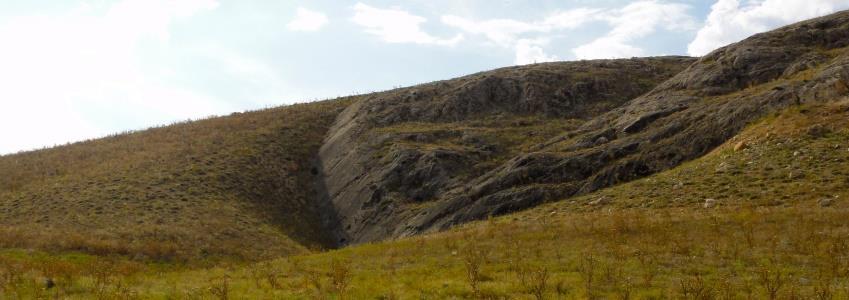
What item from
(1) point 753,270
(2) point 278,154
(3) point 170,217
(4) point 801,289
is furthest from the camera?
Result: (2) point 278,154

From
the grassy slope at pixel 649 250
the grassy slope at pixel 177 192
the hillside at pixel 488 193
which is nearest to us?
the grassy slope at pixel 649 250

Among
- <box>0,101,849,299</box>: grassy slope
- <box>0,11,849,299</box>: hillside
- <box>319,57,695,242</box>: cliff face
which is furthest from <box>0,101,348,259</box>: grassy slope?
<box>0,101,849,299</box>: grassy slope

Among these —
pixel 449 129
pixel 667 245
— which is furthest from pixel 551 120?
pixel 667 245

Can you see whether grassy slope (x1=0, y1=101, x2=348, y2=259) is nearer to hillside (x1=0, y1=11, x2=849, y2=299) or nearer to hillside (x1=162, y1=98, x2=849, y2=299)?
hillside (x1=0, y1=11, x2=849, y2=299)

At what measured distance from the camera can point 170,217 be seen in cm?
3294

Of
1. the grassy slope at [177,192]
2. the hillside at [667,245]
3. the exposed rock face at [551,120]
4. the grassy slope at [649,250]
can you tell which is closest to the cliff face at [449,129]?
the exposed rock face at [551,120]

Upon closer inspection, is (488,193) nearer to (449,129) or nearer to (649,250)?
(449,129)

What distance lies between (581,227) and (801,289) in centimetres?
816

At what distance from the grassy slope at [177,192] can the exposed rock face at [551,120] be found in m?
3.24

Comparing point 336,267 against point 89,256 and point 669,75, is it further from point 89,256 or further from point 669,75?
point 669,75

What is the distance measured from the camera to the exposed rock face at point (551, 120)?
29297mm

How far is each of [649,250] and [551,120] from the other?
1167 inches

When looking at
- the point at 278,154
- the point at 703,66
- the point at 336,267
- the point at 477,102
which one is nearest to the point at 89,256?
the point at 336,267

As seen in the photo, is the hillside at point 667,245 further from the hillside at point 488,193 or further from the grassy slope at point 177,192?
the grassy slope at point 177,192
